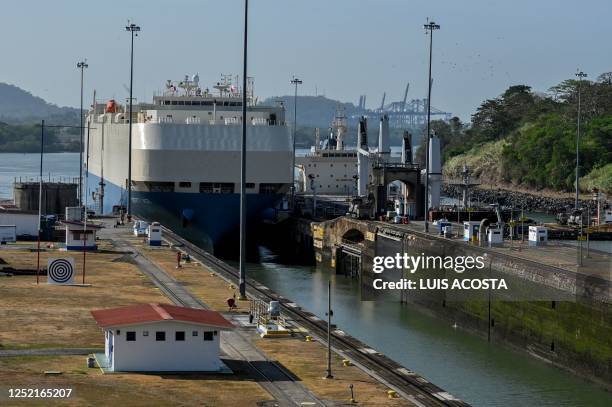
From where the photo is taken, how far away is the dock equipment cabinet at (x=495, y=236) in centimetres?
6588

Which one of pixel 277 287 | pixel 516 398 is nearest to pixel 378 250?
pixel 277 287

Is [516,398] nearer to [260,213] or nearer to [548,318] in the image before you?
[548,318]

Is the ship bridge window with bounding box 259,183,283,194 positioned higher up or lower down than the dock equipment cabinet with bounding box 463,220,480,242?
higher up

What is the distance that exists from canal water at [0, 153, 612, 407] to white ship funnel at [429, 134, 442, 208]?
1888 cm

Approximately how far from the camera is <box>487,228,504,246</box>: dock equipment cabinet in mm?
65875

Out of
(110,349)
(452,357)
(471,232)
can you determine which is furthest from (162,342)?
(471,232)

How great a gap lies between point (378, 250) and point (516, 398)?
33.5 m

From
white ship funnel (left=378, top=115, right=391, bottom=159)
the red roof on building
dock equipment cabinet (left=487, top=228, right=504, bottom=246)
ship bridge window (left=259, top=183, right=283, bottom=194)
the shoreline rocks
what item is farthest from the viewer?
the shoreline rocks

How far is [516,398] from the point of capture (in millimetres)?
44062

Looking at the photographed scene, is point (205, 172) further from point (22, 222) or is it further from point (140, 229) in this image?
point (22, 222)

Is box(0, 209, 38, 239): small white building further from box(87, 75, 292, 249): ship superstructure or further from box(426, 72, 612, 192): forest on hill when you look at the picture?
box(426, 72, 612, 192): forest on hill

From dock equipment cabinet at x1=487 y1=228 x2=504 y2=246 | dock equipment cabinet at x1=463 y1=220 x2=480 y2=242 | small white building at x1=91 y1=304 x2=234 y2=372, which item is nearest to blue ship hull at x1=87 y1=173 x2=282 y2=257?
dock equipment cabinet at x1=463 y1=220 x2=480 y2=242

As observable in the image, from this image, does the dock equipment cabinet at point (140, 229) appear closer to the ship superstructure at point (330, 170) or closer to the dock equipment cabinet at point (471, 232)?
the dock equipment cabinet at point (471, 232)

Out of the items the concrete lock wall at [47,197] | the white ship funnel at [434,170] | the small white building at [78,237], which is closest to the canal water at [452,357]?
the small white building at [78,237]
